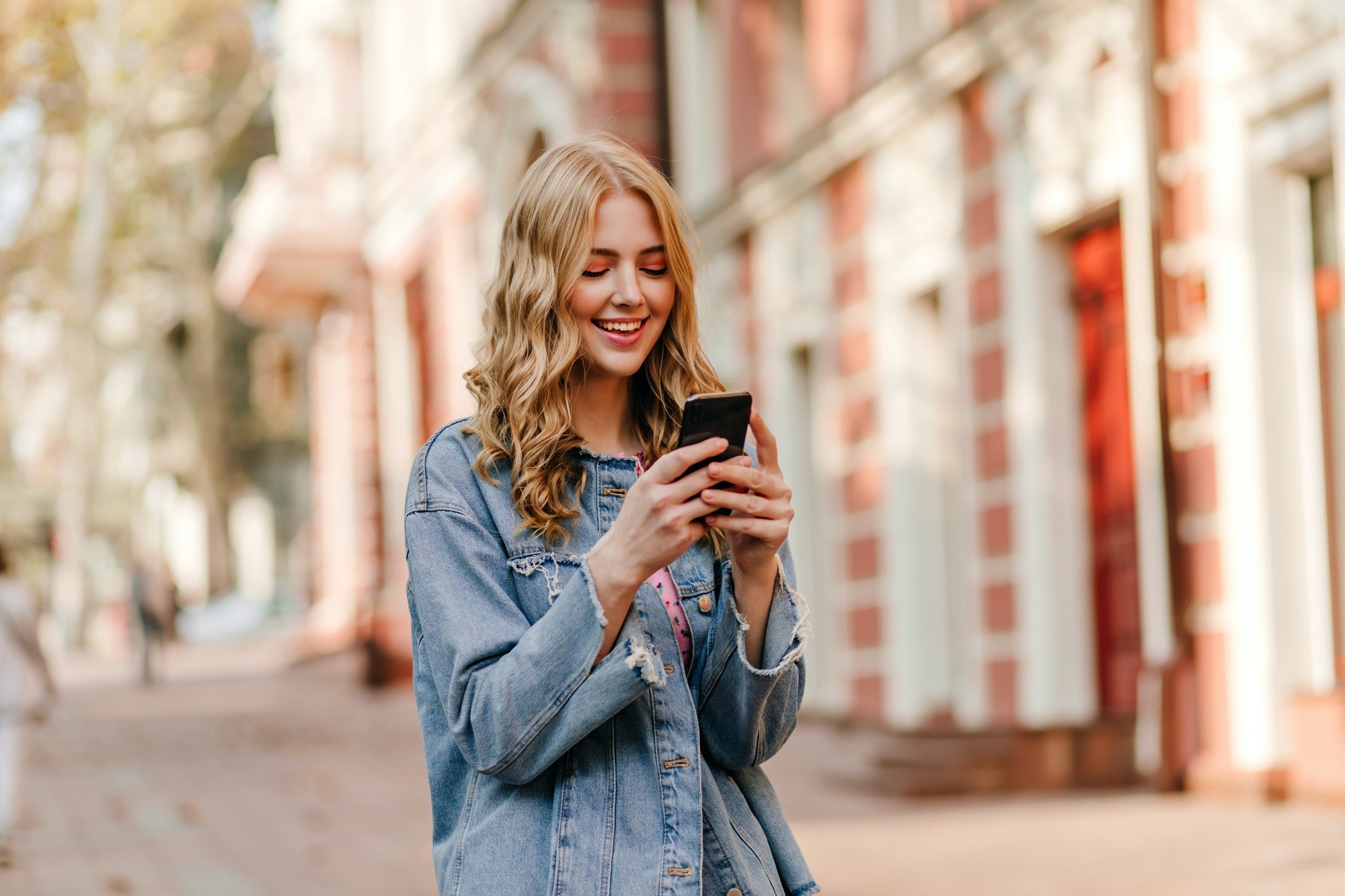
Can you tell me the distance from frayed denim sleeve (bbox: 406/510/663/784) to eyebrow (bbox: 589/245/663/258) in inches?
16.6

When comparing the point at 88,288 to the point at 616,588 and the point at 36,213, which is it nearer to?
the point at 36,213

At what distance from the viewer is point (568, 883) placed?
2250mm

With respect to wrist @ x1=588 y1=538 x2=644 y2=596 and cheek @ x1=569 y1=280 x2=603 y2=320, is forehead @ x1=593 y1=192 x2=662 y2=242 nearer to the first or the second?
cheek @ x1=569 y1=280 x2=603 y2=320

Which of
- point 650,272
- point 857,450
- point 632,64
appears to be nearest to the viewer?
point 650,272

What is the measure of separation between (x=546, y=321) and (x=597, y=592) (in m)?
0.39

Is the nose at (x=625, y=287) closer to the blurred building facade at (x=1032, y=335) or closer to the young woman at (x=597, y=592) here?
the young woman at (x=597, y=592)

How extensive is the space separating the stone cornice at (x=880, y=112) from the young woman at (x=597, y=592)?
8.92 meters

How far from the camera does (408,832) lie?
980 centimetres

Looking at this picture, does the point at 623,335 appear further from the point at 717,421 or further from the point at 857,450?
the point at 857,450

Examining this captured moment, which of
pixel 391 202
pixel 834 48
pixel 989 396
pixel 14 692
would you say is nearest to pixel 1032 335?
pixel 989 396

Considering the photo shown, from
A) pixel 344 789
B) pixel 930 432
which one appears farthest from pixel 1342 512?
pixel 344 789

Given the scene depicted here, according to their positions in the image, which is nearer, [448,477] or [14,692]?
[448,477]

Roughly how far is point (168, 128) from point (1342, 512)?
23553mm

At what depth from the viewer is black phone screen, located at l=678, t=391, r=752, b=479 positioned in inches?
87.4
